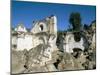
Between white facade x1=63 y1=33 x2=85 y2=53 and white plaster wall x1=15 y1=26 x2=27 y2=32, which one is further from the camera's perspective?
white facade x1=63 y1=33 x2=85 y2=53

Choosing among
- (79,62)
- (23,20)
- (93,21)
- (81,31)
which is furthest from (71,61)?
(23,20)

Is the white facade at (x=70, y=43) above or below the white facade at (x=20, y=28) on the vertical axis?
below

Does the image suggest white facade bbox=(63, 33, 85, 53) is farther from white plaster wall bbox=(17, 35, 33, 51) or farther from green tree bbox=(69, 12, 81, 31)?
white plaster wall bbox=(17, 35, 33, 51)

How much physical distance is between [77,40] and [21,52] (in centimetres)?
66

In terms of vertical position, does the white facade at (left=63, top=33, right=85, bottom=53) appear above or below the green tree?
below

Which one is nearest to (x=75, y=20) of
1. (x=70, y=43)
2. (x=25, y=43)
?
(x=70, y=43)

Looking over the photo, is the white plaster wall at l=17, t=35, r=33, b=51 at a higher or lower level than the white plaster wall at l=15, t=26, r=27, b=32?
lower

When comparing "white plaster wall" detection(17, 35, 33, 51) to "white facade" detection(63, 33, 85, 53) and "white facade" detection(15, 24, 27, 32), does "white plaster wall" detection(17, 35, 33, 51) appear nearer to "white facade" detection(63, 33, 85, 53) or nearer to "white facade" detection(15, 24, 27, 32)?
"white facade" detection(15, 24, 27, 32)

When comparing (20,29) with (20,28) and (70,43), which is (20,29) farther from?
(70,43)

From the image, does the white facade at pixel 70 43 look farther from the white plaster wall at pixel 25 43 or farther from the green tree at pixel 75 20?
the white plaster wall at pixel 25 43

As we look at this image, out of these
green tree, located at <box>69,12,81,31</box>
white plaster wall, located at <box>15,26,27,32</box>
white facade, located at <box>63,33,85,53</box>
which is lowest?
white facade, located at <box>63,33,85,53</box>

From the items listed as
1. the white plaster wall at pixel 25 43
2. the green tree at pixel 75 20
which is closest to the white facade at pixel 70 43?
the green tree at pixel 75 20

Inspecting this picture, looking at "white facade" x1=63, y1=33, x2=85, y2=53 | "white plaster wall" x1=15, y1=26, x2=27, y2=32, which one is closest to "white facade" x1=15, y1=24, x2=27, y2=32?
"white plaster wall" x1=15, y1=26, x2=27, y2=32

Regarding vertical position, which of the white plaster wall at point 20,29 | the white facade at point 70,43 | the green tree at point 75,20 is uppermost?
the green tree at point 75,20
